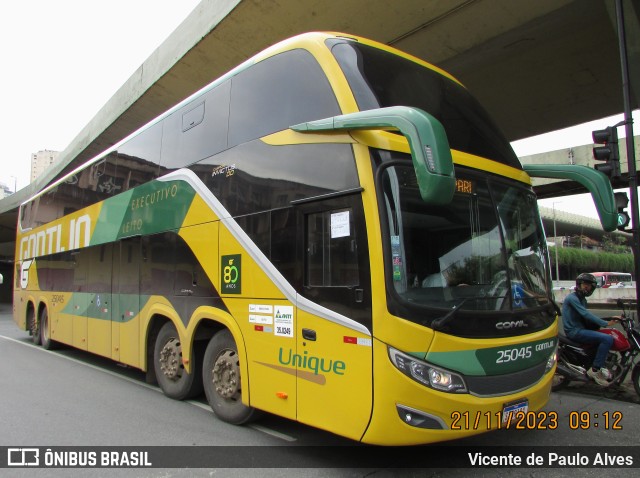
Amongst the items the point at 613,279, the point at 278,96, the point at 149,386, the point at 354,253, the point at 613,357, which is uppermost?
the point at 278,96

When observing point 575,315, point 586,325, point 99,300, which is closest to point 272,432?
point 575,315

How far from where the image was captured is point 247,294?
16.4 feet

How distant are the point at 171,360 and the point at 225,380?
1557 mm

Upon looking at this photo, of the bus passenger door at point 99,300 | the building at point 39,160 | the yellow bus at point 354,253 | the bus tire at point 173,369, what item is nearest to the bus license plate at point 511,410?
the yellow bus at point 354,253

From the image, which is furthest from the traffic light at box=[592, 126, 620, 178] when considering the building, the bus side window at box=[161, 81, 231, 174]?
the building

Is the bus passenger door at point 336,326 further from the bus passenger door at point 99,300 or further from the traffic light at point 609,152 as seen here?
the bus passenger door at point 99,300

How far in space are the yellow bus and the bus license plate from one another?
0.02m

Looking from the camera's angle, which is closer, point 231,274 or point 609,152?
point 231,274

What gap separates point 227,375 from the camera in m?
5.43

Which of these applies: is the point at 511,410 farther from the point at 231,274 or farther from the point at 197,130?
the point at 197,130

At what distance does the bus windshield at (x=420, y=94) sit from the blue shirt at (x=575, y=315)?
2650mm

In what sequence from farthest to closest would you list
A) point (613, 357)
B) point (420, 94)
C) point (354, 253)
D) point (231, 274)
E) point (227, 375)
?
point (613, 357) → point (227, 375) → point (231, 274) → point (420, 94) → point (354, 253)

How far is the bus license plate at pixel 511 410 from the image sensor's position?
3881 millimetres

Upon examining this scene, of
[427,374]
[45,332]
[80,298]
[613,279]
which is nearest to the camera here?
[427,374]
